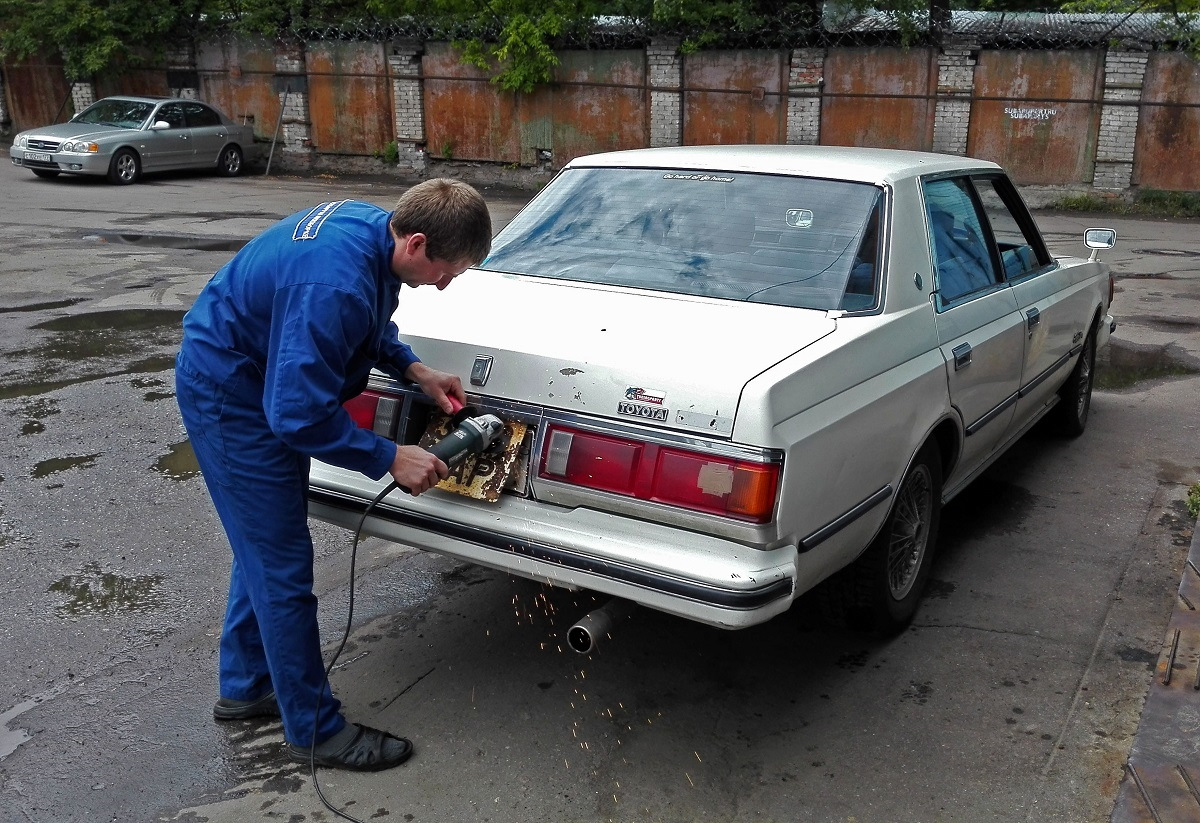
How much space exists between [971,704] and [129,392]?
208 inches

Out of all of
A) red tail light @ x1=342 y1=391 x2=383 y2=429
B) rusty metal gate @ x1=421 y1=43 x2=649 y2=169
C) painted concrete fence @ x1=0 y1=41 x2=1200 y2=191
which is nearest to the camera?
red tail light @ x1=342 y1=391 x2=383 y2=429

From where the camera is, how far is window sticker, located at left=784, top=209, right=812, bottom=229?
3.87 meters

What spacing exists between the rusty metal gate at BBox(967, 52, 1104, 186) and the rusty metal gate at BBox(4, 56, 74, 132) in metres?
18.8

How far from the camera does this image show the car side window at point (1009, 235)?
473 centimetres

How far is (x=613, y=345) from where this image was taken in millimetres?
3152

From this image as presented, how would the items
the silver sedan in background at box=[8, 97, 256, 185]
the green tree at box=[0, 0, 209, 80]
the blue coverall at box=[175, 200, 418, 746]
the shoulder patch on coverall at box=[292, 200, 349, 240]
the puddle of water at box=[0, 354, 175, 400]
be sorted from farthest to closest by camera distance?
1. the green tree at box=[0, 0, 209, 80]
2. the silver sedan in background at box=[8, 97, 256, 185]
3. the puddle of water at box=[0, 354, 175, 400]
4. the shoulder patch on coverall at box=[292, 200, 349, 240]
5. the blue coverall at box=[175, 200, 418, 746]

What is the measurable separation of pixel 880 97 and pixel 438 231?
16.4m

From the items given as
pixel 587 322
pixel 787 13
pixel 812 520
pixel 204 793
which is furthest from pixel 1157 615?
pixel 787 13

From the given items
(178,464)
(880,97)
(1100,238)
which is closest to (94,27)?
(880,97)

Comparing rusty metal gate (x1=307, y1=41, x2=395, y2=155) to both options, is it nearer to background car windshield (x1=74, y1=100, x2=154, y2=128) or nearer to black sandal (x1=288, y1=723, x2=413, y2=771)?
background car windshield (x1=74, y1=100, x2=154, y2=128)

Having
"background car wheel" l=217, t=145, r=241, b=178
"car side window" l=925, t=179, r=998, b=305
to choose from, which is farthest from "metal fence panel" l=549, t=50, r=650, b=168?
"car side window" l=925, t=179, r=998, b=305

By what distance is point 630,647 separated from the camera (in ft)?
12.5

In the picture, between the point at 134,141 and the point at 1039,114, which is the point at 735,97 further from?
the point at 134,141

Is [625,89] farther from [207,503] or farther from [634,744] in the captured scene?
[634,744]
